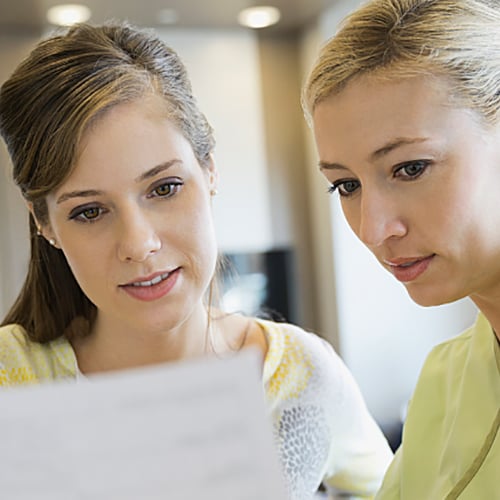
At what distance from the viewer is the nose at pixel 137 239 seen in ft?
3.54

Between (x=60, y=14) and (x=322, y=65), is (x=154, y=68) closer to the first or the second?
(x=322, y=65)

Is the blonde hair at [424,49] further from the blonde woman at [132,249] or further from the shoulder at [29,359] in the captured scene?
the shoulder at [29,359]


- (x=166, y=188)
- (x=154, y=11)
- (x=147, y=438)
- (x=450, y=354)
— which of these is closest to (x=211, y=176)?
(x=166, y=188)

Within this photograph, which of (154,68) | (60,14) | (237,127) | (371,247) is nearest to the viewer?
(371,247)

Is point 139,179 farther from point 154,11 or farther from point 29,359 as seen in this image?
point 154,11

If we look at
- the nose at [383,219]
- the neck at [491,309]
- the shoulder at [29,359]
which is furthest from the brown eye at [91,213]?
the neck at [491,309]

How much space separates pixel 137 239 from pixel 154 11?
9.99 ft

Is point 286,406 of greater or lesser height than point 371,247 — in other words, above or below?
below

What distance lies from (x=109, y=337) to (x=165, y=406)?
0.86 meters

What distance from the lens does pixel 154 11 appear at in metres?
3.90

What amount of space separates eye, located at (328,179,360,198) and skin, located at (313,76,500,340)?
3cm

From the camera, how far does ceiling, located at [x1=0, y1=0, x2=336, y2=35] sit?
147 inches

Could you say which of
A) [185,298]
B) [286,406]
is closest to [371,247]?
[185,298]

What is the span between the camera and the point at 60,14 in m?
3.83
